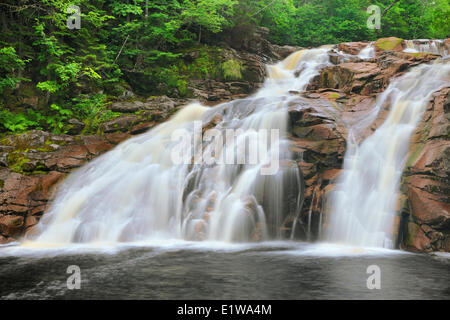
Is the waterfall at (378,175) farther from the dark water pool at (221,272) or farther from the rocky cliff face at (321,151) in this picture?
the dark water pool at (221,272)

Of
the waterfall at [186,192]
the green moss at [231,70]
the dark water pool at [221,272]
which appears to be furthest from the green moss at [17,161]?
the green moss at [231,70]

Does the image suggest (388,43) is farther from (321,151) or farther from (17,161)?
(17,161)

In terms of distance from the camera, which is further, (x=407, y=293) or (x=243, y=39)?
(x=243, y=39)

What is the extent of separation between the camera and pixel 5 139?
30.7ft

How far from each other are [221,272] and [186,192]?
3.31 meters

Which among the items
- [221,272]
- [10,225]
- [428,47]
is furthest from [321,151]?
[428,47]

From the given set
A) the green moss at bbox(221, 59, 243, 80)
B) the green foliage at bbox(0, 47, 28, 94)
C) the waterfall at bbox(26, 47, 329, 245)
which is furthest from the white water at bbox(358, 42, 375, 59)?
the green foliage at bbox(0, 47, 28, 94)

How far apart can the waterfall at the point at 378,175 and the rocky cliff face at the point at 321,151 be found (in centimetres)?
20

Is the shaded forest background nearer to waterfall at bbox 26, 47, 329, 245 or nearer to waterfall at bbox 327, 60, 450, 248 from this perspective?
waterfall at bbox 26, 47, 329, 245

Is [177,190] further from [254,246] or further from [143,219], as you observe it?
[254,246]

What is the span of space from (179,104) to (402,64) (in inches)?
310

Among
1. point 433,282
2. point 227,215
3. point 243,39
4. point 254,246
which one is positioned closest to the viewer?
point 433,282

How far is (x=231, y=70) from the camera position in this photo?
49.0 ft

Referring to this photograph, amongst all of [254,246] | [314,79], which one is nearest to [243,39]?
[314,79]
